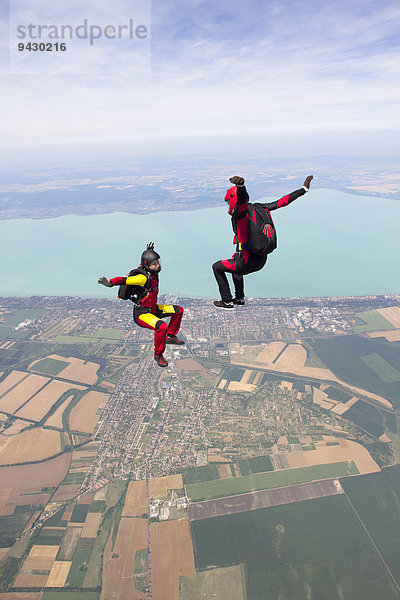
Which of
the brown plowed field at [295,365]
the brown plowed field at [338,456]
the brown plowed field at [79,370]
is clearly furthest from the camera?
the brown plowed field at [79,370]

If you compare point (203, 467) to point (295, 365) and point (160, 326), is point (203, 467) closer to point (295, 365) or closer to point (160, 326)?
point (295, 365)

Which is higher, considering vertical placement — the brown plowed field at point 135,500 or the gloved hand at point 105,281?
the gloved hand at point 105,281

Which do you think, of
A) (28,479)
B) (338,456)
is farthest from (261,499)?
(28,479)

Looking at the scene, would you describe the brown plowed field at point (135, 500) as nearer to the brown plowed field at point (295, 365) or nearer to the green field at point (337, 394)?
the brown plowed field at point (295, 365)

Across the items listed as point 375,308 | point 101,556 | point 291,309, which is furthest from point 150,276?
point 375,308

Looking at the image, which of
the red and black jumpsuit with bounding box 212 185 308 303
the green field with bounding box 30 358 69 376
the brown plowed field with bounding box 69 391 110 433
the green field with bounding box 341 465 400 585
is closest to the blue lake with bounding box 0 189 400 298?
the green field with bounding box 30 358 69 376

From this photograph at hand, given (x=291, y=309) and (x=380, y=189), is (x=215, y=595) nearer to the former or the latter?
(x=291, y=309)

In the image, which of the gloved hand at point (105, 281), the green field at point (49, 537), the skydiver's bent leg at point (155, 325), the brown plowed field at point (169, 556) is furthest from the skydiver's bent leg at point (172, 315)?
the green field at point (49, 537)

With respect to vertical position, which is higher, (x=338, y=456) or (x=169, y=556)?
(x=338, y=456)
